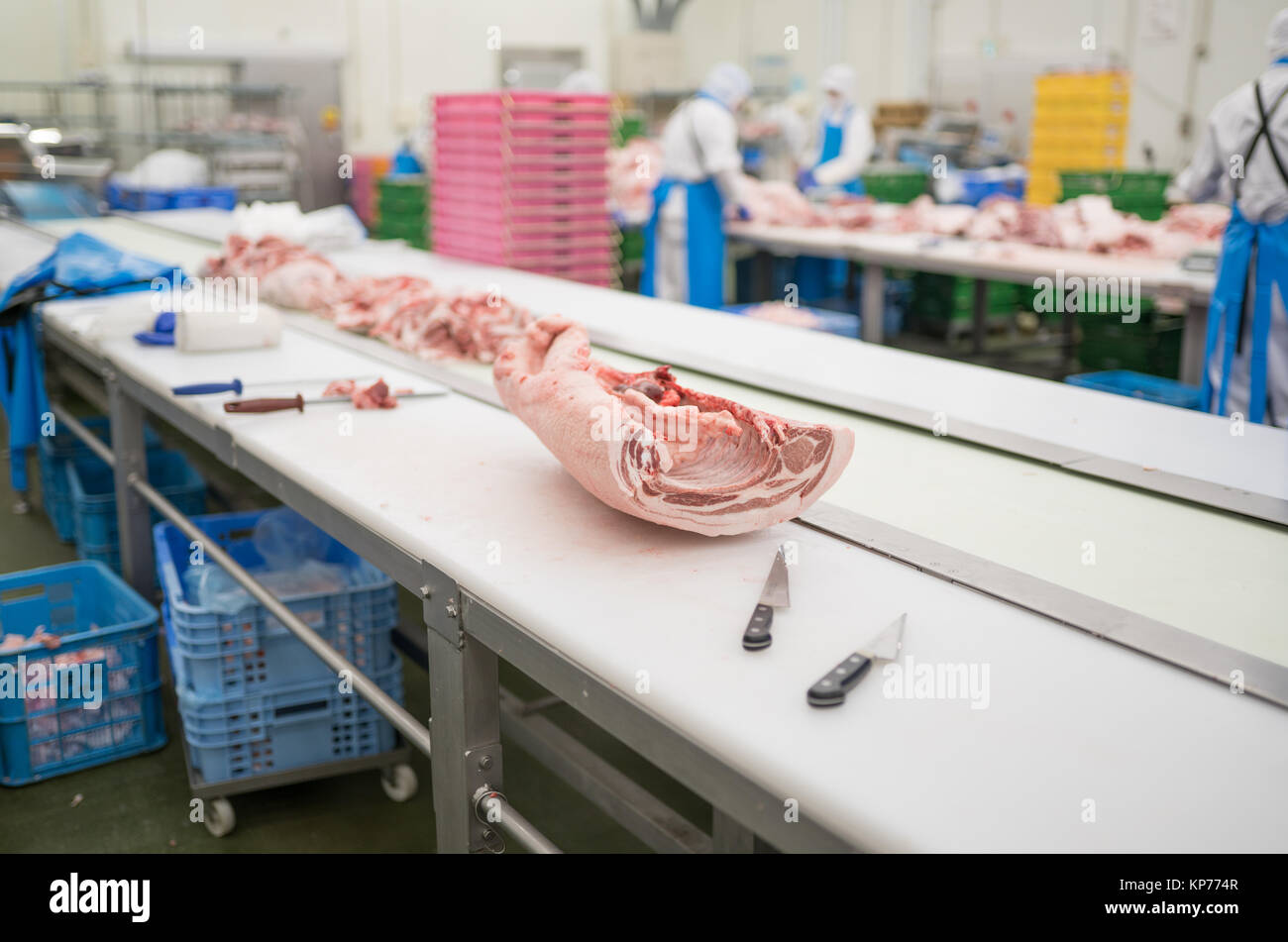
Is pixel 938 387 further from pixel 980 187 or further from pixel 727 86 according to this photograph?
pixel 980 187

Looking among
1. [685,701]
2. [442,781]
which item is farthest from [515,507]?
[685,701]

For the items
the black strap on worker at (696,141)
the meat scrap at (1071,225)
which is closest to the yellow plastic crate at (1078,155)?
the meat scrap at (1071,225)

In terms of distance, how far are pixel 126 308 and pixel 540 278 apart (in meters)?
1.65

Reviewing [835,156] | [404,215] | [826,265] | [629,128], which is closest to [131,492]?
[826,265]

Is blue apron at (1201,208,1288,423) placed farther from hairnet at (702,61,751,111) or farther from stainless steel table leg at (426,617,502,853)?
stainless steel table leg at (426,617,502,853)

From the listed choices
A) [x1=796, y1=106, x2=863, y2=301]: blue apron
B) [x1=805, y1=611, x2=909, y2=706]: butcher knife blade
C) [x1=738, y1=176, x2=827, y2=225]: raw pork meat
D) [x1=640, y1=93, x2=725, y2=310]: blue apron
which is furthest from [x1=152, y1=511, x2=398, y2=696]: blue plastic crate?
[x1=796, y1=106, x2=863, y2=301]: blue apron

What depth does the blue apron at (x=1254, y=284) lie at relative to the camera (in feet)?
13.1

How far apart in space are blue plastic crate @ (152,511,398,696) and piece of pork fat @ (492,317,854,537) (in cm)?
106

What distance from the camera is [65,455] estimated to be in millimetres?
4324

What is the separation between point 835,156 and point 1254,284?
17.4 ft

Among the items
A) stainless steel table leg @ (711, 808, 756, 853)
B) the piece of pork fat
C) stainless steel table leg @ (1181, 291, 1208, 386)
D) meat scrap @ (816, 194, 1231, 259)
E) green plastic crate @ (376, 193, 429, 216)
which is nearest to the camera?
the piece of pork fat

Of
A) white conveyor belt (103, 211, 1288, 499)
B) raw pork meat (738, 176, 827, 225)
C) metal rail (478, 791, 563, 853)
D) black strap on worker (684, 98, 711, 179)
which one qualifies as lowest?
metal rail (478, 791, 563, 853)

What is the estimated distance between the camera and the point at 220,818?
2621mm

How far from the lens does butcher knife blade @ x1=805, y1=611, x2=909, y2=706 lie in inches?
45.7
